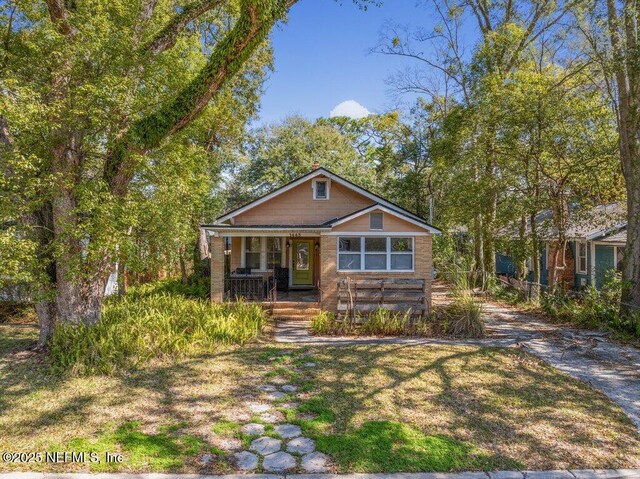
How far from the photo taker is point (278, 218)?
15820mm

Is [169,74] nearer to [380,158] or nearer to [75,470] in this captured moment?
[75,470]

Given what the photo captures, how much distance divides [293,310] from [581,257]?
14.2 m

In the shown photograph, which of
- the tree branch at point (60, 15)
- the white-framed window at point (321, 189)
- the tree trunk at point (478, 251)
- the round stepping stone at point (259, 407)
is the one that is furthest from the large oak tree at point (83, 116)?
the tree trunk at point (478, 251)

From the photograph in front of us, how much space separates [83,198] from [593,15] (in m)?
14.2

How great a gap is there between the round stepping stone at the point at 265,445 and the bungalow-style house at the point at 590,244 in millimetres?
12047

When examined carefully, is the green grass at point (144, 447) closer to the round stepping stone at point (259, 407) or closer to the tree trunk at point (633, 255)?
the round stepping stone at point (259, 407)

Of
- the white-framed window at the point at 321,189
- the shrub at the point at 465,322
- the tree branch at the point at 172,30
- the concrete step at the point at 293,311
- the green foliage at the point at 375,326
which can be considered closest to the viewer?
the tree branch at the point at 172,30

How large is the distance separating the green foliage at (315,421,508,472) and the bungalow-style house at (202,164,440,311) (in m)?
6.96

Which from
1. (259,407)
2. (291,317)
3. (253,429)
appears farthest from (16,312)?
(253,429)

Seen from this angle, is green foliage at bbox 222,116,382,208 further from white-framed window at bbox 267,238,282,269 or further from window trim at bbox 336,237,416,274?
window trim at bbox 336,237,416,274

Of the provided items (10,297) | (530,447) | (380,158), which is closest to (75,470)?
(530,447)

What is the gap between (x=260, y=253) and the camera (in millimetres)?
17172

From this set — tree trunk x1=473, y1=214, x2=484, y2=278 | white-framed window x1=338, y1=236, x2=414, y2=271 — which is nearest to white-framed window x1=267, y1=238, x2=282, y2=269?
→ white-framed window x1=338, y1=236, x2=414, y2=271

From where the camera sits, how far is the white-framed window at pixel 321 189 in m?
15.9
